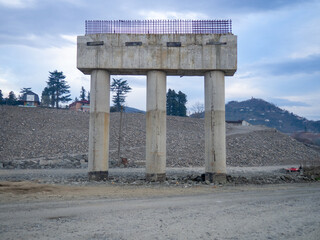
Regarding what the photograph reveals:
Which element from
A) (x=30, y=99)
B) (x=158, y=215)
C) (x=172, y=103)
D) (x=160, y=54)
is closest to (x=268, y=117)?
(x=172, y=103)

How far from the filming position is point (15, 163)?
88.4 ft

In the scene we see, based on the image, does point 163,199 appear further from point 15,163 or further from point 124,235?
point 15,163

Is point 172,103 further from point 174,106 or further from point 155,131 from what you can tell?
point 155,131

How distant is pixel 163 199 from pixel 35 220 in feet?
16.2

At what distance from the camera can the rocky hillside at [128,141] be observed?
112ft

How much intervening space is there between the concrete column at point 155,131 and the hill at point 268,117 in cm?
14270

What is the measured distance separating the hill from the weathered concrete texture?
141 meters

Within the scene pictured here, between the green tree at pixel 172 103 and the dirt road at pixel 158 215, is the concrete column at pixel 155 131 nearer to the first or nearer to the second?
the dirt road at pixel 158 215

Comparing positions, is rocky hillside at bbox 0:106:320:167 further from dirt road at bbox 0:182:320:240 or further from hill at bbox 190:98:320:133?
hill at bbox 190:98:320:133

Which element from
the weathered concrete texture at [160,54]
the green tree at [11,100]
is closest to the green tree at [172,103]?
the green tree at [11,100]

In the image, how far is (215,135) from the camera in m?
16.4

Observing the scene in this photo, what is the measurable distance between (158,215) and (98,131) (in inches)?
354

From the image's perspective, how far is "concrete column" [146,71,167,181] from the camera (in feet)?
54.0

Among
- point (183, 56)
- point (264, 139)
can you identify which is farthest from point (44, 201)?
point (264, 139)
